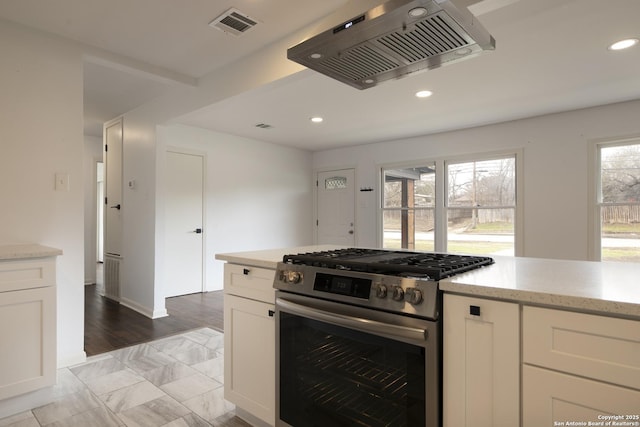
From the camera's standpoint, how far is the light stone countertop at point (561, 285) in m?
0.98

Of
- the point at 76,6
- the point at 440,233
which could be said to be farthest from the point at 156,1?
the point at 440,233

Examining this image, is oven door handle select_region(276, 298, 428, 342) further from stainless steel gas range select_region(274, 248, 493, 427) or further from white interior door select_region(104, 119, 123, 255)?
white interior door select_region(104, 119, 123, 255)

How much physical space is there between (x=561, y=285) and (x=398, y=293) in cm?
53

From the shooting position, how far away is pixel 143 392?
225 cm

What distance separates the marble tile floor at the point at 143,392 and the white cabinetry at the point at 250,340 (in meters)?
0.24

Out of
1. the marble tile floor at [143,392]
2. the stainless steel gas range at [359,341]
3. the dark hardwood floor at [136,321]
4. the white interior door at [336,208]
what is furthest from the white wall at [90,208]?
the stainless steel gas range at [359,341]

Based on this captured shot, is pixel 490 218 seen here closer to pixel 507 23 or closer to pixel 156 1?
pixel 507 23

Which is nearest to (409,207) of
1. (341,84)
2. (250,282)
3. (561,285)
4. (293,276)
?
(341,84)

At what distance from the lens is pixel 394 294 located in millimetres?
1273

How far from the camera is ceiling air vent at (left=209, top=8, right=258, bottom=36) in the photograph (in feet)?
7.48

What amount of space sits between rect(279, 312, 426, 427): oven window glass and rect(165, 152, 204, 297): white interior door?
3.59 meters

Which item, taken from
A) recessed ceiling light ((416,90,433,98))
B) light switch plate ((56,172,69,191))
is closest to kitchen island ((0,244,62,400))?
light switch plate ((56,172,69,191))

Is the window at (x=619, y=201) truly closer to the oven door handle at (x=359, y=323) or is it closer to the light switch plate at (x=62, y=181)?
the oven door handle at (x=359, y=323)

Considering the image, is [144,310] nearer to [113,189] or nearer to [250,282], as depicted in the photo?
[113,189]
